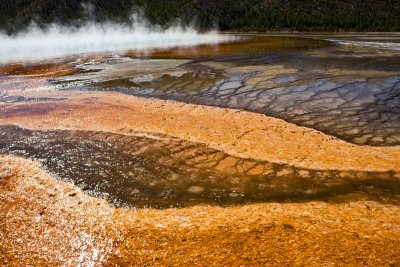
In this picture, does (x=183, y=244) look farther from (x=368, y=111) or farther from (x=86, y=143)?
(x=368, y=111)

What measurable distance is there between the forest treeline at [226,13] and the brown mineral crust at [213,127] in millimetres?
41194

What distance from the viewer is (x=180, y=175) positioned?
219 inches

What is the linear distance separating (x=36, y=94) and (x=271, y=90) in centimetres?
930

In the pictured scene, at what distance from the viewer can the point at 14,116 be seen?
9680mm

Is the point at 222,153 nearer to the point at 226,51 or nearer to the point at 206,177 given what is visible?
the point at 206,177

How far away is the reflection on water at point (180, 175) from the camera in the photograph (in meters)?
4.76

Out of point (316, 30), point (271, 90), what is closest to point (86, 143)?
point (271, 90)

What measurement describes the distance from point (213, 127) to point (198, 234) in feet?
13.1

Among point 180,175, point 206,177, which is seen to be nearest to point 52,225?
point 180,175

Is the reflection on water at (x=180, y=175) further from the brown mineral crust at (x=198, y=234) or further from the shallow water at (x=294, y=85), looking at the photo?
the shallow water at (x=294, y=85)

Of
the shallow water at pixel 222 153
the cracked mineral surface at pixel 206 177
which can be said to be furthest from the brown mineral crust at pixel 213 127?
the shallow water at pixel 222 153

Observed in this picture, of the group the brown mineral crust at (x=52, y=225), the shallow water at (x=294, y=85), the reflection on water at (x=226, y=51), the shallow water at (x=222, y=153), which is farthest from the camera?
the reflection on water at (x=226, y=51)

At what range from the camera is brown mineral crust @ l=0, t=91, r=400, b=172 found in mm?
5821

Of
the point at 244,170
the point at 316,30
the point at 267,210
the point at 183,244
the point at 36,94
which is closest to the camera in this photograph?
the point at 183,244
